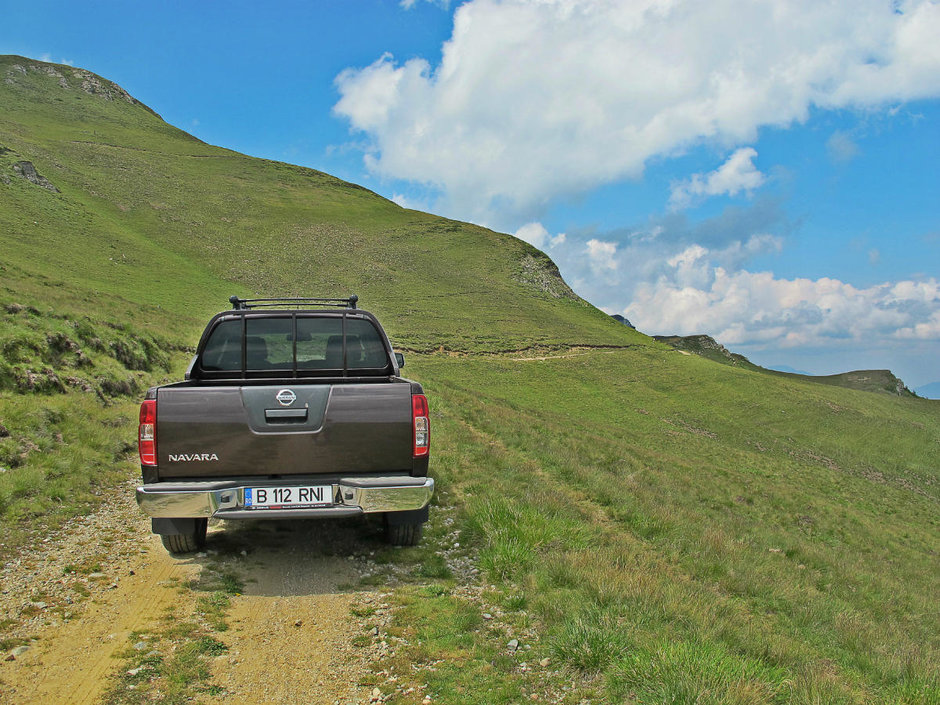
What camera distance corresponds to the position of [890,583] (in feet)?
38.1

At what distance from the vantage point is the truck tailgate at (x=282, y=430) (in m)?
5.22

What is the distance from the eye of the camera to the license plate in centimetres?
530

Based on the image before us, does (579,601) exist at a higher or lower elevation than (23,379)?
lower

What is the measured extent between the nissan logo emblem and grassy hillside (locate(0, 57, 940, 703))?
7.51 feet

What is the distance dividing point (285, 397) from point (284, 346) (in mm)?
1647

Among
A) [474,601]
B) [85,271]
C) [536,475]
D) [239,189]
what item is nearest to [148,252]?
[85,271]

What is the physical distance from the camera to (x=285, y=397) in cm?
533

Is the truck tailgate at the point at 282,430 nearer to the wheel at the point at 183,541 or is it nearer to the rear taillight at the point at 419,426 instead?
the rear taillight at the point at 419,426

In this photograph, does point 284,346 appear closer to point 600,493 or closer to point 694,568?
point 694,568

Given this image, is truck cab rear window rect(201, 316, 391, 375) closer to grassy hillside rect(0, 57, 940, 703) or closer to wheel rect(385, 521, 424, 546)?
wheel rect(385, 521, 424, 546)

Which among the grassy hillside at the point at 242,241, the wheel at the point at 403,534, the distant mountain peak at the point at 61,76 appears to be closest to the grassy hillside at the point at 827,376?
the grassy hillside at the point at 242,241

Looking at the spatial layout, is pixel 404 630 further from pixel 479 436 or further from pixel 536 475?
pixel 479 436

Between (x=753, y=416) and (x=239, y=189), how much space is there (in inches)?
4230

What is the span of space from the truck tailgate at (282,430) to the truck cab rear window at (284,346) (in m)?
1.36
